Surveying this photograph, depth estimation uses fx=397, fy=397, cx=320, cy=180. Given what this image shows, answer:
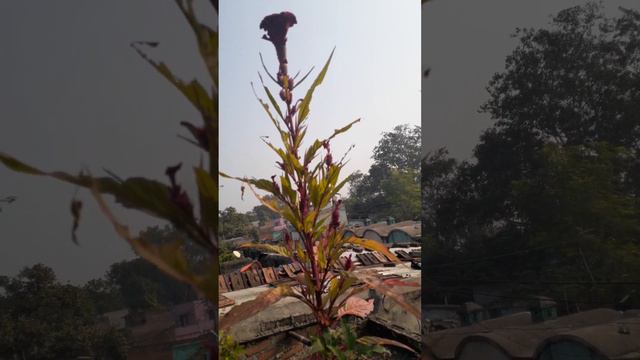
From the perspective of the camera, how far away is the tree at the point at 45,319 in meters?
0.50

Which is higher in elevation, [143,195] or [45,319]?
[143,195]

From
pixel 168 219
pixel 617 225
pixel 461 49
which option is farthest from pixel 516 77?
pixel 168 219

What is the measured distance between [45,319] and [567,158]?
0.72 metres

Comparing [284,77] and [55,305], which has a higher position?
[284,77]

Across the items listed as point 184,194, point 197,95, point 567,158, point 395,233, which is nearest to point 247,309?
point 184,194

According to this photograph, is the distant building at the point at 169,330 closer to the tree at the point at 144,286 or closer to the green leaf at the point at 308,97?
the tree at the point at 144,286

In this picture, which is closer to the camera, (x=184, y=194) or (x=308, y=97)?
(x=184, y=194)

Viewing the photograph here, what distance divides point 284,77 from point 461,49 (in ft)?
1.12

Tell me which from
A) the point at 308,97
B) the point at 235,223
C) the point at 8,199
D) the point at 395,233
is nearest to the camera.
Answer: the point at 8,199

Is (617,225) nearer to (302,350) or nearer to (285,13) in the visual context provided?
(285,13)

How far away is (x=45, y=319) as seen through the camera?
0.50m

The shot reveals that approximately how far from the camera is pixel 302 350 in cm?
114

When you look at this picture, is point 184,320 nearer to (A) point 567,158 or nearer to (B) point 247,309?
(B) point 247,309

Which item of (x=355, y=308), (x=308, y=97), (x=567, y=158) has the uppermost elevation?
(x=308, y=97)
